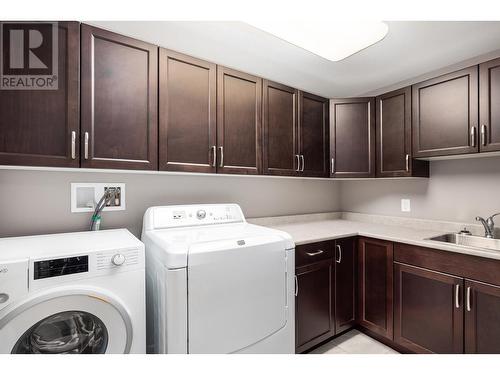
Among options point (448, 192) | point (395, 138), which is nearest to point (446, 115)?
point (395, 138)

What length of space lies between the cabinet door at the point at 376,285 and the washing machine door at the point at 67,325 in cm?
173

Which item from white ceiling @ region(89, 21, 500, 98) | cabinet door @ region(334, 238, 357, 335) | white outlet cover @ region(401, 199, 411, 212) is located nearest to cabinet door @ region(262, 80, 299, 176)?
white ceiling @ region(89, 21, 500, 98)

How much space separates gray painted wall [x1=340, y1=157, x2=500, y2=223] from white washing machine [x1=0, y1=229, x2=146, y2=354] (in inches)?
90.9

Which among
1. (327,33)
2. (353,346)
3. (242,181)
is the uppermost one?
(327,33)

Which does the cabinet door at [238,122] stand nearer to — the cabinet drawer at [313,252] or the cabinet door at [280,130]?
the cabinet door at [280,130]

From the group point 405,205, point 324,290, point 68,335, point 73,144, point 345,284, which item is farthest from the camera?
point 405,205

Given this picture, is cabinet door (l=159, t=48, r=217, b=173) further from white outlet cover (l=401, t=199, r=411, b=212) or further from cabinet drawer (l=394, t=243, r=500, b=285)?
white outlet cover (l=401, t=199, r=411, b=212)

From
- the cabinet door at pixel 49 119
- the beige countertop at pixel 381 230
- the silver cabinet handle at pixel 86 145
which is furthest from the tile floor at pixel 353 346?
the cabinet door at pixel 49 119

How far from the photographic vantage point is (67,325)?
1.16m

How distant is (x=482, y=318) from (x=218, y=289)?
1513 millimetres

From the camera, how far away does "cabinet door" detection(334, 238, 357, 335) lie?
1996 mm

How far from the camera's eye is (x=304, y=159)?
228cm

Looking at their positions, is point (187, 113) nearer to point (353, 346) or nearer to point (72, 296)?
point (72, 296)

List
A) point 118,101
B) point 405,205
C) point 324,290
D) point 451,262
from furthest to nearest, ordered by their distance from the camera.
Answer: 1. point 405,205
2. point 324,290
3. point 451,262
4. point 118,101
